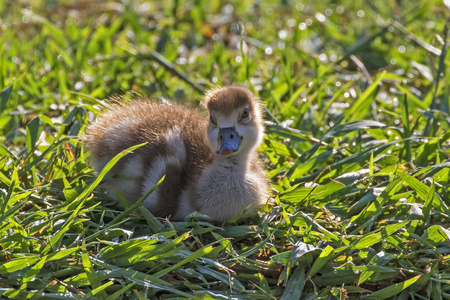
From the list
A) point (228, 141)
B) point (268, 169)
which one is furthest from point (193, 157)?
point (268, 169)

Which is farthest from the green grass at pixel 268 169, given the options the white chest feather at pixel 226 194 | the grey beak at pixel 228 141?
the grey beak at pixel 228 141

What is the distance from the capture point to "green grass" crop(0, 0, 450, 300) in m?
2.86

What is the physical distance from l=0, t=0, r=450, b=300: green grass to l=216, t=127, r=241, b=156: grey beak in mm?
345

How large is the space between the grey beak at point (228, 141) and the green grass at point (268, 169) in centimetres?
34

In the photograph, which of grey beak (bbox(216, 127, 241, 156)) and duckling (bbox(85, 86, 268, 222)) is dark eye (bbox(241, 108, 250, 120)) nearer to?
duckling (bbox(85, 86, 268, 222))

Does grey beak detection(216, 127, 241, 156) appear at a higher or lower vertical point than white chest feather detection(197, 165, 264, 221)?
higher

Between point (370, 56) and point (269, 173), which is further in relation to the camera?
point (370, 56)

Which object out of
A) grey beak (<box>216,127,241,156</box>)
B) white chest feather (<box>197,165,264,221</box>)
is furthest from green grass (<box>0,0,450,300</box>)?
grey beak (<box>216,127,241,156</box>)

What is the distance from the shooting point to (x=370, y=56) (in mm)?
5637

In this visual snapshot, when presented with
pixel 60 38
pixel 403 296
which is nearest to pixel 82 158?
pixel 403 296

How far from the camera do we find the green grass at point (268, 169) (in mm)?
2863

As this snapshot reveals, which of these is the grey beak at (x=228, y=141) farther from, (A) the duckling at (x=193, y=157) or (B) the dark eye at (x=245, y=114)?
(B) the dark eye at (x=245, y=114)

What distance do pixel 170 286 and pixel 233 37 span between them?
367cm

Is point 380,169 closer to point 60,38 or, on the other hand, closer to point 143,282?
point 143,282
